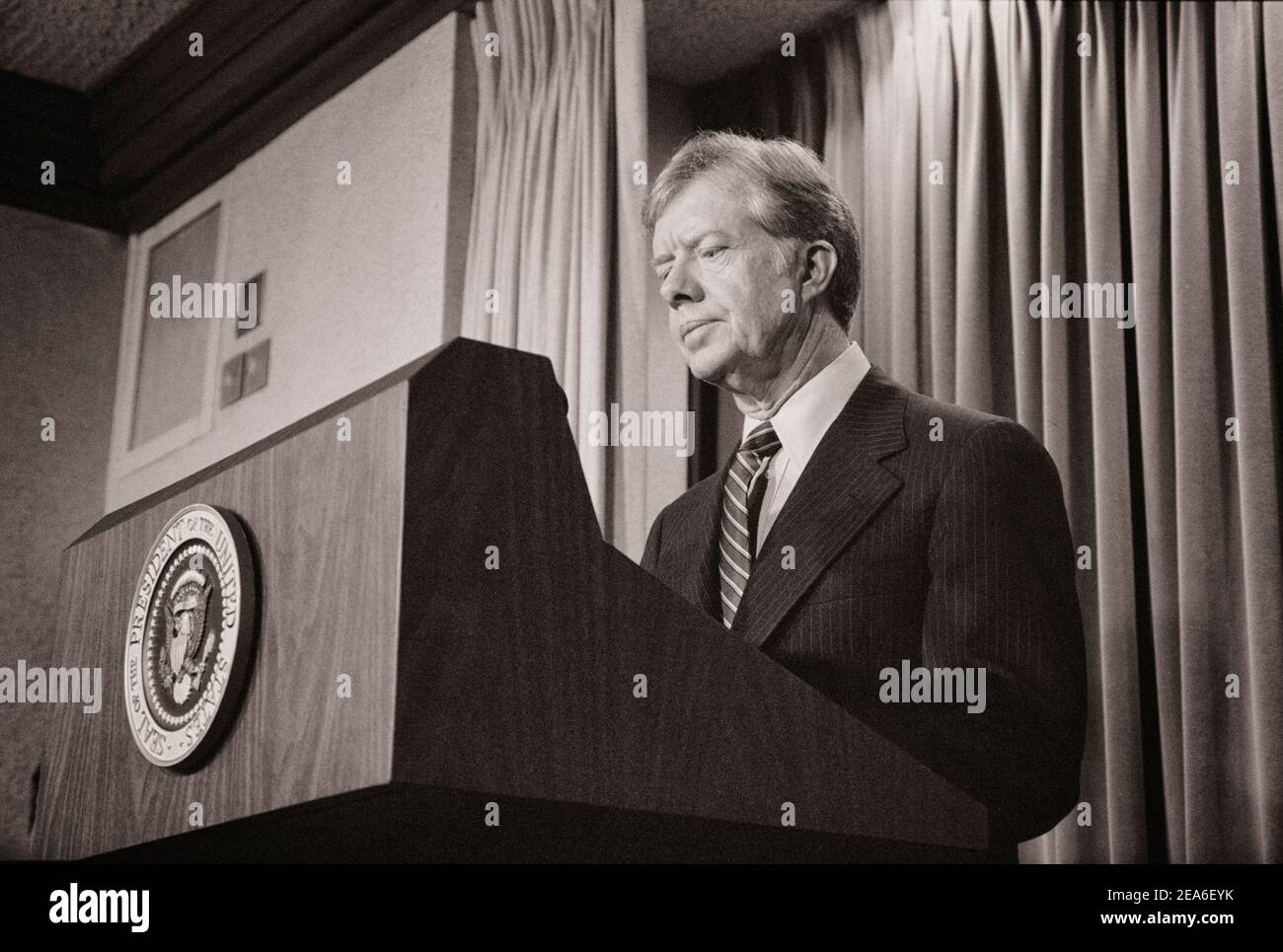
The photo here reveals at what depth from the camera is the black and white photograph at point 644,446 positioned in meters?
0.98

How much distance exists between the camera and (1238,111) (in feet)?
8.81

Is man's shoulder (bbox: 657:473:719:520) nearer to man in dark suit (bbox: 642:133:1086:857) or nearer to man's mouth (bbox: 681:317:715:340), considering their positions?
man in dark suit (bbox: 642:133:1086:857)

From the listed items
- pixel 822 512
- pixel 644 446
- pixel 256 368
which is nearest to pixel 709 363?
pixel 822 512

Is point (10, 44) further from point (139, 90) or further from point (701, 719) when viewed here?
point (701, 719)

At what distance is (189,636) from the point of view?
42.6 inches

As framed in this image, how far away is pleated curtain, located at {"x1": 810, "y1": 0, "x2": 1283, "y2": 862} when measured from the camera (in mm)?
2475

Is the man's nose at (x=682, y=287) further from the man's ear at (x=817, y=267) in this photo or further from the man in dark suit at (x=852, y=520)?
the man's ear at (x=817, y=267)

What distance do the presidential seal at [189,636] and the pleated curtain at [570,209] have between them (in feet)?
7.00

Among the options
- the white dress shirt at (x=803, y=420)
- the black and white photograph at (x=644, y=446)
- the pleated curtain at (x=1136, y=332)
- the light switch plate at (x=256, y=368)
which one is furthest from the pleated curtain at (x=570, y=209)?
the white dress shirt at (x=803, y=420)

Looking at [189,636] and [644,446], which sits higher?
A: [644,446]

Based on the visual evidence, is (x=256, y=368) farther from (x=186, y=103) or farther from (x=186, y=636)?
(x=186, y=636)

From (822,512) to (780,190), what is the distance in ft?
1.60

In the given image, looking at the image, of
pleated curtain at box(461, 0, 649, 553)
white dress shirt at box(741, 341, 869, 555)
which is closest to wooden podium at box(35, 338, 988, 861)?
white dress shirt at box(741, 341, 869, 555)

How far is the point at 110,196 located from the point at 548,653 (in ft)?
13.9
